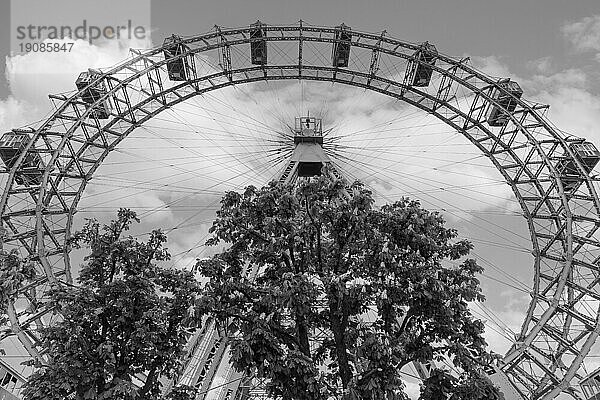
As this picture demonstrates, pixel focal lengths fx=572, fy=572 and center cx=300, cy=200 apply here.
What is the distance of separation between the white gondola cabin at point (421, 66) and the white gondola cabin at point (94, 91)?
16.9 meters

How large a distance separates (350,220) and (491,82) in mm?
21502

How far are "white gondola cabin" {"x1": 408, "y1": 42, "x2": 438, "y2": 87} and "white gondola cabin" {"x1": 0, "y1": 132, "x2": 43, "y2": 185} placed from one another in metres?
20.6

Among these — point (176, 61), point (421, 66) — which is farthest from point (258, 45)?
point (421, 66)

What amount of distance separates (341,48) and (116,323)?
2206 centimetres

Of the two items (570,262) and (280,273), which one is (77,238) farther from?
(570,262)

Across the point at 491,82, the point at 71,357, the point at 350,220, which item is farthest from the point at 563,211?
the point at 71,357

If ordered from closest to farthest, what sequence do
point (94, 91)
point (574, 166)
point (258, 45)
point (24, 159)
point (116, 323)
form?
point (116, 323) < point (24, 159) < point (94, 91) < point (574, 166) < point (258, 45)

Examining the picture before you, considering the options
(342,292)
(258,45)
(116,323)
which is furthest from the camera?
(258,45)

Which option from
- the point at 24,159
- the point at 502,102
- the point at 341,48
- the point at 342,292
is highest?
the point at 502,102

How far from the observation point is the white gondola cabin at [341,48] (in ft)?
104

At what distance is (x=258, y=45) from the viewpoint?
31953 millimetres

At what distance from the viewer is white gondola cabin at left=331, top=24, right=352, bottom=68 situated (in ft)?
104

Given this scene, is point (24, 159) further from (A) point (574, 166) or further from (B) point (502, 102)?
(A) point (574, 166)

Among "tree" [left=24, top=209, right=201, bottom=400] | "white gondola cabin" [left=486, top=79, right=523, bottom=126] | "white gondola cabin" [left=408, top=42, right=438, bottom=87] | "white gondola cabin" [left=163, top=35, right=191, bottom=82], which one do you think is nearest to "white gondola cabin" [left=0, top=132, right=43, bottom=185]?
"white gondola cabin" [left=163, top=35, right=191, bottom=82]
